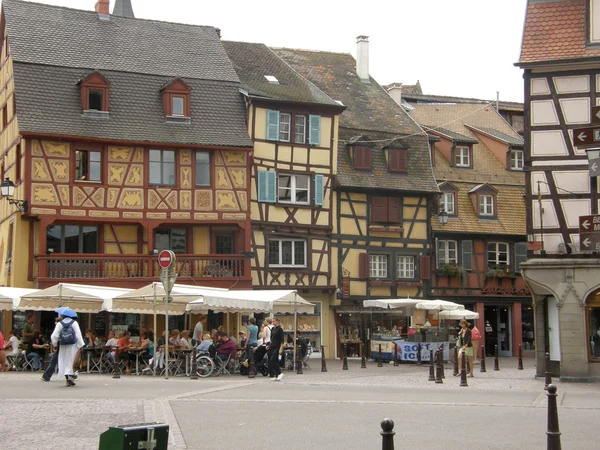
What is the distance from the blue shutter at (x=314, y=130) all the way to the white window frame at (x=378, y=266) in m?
5.51

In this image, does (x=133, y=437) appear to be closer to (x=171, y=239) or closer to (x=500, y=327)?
(x=171, y=239)

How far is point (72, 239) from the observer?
124 ft

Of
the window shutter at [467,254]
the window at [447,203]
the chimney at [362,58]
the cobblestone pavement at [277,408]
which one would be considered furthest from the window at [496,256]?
the cobblestone pavement at [277,408]

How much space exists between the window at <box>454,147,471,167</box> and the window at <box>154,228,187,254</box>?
50.2ft

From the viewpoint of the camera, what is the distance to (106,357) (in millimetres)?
28453

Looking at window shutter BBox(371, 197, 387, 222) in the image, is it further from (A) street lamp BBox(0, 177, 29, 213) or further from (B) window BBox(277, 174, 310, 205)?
(A) street lamp BBox(0, 177, 29, 213)

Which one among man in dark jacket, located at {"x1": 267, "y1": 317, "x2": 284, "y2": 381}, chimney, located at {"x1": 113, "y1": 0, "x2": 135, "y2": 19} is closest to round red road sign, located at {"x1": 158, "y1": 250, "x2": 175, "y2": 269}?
man in dark jacket, located at {"x1": 267, "y1": 317, "x2": 284, "y2": 381}

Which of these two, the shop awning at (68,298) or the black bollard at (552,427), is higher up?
the shop awning at (68,298)

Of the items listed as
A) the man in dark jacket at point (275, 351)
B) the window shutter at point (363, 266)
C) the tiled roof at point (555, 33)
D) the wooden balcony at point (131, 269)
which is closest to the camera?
the man in dark jacket at point (275, 351)

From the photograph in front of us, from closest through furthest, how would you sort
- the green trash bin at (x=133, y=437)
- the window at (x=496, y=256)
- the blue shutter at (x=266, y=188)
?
the green trash bin at (x=133, y=437)
the blue shutter at (x=266, y=188)
the window at (x=496, y=256)

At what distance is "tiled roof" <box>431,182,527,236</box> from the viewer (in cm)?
4634

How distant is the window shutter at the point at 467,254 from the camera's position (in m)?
46.5

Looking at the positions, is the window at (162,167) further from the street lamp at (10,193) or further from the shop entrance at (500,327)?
the shop entrance at (500,327)

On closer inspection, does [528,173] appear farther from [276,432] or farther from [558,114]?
[276,432]
